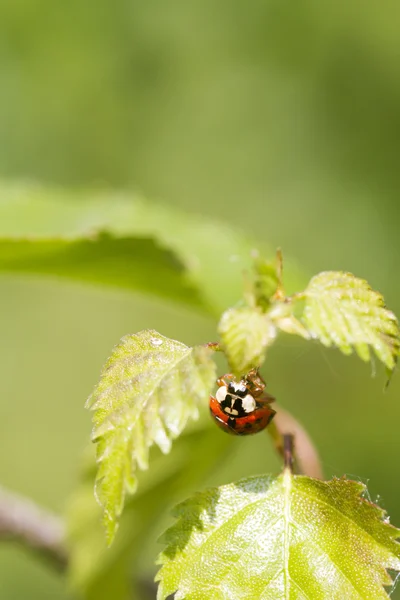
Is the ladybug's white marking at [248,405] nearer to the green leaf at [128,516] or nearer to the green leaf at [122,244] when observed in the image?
the green leaf at [122,244]

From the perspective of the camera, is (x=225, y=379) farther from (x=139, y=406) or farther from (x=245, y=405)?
(x=139, y=406)

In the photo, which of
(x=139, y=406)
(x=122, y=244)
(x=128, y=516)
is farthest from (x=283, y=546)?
(x=128, y=516)

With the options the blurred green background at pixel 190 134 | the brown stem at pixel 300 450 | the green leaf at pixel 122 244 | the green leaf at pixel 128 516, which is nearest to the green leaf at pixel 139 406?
the brown stem at pixel 300 450

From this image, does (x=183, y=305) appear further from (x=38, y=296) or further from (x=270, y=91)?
(x=270, y=91)

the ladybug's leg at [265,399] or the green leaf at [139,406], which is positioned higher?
the ladybug's leg at [265,399]

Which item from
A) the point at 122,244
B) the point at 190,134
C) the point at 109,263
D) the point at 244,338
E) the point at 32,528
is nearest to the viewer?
the point at 244,338

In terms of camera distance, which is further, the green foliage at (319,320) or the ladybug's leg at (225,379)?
the ladybug's leg at (225,379)
